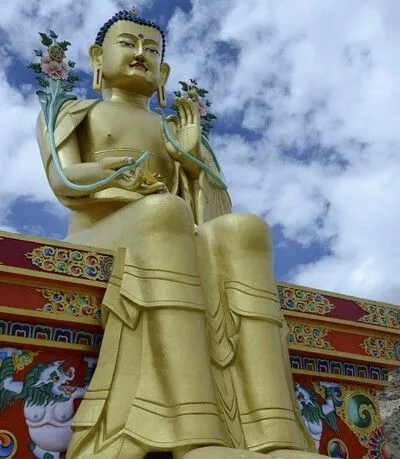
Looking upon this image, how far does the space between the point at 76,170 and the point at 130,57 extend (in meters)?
1.08

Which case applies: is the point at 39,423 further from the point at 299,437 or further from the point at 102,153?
the point at 102,153

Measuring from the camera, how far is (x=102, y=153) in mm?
4652

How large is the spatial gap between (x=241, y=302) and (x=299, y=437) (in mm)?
672

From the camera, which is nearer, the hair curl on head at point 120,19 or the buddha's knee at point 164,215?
the buddha's knee at point 164,215

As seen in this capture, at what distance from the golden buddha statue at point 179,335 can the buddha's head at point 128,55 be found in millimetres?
881

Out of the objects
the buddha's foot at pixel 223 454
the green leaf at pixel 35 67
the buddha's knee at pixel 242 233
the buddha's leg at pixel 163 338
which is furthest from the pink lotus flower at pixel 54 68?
the buddha's foot at pixel 223 454

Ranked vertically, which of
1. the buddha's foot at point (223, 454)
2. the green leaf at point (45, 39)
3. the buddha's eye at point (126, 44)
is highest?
the buddha's eye at point (126, 44)

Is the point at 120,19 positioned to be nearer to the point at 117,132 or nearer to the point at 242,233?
the point at 117,132

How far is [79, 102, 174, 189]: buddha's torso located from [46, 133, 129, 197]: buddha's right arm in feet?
0.58

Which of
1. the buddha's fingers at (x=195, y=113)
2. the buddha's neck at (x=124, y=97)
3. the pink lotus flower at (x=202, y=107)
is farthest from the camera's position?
the pink lotus flower at (x=202, y=107)

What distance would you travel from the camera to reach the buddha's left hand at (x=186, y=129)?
186 inches

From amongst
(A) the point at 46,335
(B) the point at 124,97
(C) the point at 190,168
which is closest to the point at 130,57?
(B) the point at 124,97

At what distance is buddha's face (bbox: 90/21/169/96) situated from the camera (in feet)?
16.3

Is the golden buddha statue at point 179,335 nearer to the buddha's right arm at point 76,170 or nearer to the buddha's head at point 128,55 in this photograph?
the buddha's right arm at point 76,170
